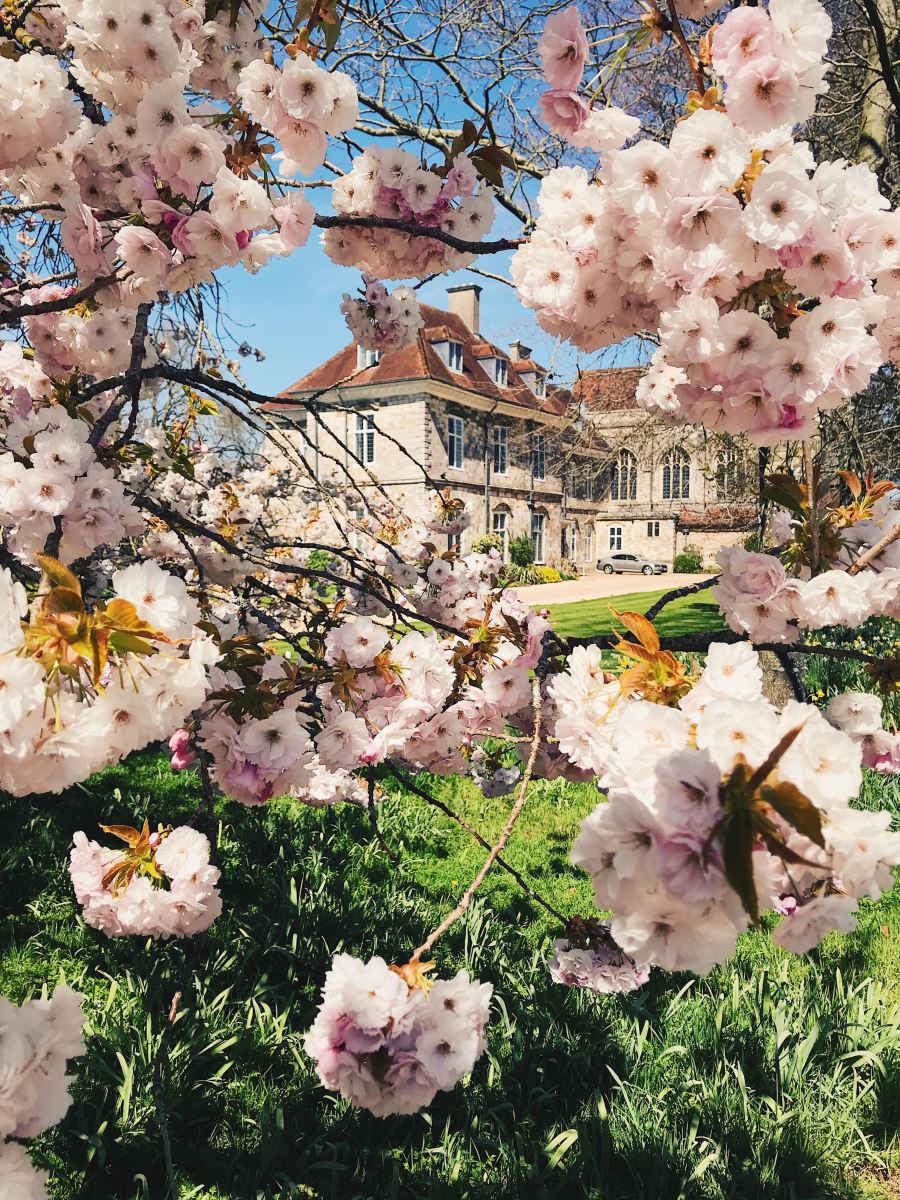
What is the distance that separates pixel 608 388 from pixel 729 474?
386 centimetres

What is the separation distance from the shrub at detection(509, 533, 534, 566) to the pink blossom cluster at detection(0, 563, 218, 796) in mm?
26120

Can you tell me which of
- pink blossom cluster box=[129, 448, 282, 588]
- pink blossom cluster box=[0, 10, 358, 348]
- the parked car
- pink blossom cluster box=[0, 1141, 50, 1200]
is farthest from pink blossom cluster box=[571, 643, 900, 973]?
the parked car

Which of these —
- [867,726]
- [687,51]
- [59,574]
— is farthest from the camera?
[867,726]

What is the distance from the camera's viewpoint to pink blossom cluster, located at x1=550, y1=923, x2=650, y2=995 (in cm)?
157

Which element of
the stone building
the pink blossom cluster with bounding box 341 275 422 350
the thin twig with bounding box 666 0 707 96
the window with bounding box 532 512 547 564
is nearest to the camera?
the thin twig with bounding box 666 0 707 96

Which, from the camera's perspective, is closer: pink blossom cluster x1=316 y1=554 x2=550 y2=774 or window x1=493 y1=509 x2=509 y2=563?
pink blossom cluster x1=316 y1=554 x2=550 y2=774

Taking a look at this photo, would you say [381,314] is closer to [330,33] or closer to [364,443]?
[330,33]

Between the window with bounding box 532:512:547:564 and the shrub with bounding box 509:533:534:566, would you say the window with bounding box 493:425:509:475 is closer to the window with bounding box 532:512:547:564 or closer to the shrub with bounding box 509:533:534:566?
the shrub with bounding box 509:533:534:566

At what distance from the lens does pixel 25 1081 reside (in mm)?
976

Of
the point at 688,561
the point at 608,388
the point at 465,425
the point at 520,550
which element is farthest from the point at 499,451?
the point at 608,388

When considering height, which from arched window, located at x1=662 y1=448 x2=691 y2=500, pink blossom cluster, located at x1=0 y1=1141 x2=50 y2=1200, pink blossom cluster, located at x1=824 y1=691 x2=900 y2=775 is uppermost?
arched window, located at x1=662 y1=448 x2=691 y2=500

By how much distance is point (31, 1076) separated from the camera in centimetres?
99

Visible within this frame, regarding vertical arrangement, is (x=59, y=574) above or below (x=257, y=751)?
above

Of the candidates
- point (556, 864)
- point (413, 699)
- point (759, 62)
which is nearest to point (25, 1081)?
point (413, 699)
